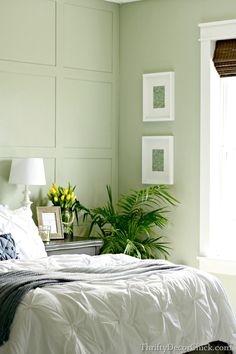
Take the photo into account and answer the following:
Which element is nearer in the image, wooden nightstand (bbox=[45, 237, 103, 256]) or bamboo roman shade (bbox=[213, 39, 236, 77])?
wooden nightstand (bbox=[45, 237, 103, 256])

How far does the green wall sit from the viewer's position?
6.50 metres

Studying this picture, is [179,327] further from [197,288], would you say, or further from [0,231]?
[0,231]

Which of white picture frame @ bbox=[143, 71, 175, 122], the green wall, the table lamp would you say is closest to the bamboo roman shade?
the green wall

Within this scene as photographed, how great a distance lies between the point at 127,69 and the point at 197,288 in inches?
122

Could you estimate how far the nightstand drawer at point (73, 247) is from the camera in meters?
5.86

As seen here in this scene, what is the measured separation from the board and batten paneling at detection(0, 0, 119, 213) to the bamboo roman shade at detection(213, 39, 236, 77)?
1.12 meters

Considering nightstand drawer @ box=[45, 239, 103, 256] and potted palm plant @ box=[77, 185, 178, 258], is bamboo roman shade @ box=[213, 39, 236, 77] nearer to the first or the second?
potted palm plant @ box=[77, 185, 178, 258]

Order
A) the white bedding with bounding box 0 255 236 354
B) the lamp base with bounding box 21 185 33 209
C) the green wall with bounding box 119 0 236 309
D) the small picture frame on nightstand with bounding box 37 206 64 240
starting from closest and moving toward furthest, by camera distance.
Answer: the white bedding with bounding box 0 255 236 354, the lamp base with bounding box 21 185 33 209, the small picture frame on nightstand with bounding box 37 206 64 240, the green wall with bounding box 119 0 236 309

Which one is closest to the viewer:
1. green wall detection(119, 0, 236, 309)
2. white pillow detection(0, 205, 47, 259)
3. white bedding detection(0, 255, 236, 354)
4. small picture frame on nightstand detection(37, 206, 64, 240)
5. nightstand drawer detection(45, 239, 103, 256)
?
white bedding detection(0, 255, 236, 354)

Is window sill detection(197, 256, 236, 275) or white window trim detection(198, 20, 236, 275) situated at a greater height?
white window trim detection(198, 20, 236, 275)

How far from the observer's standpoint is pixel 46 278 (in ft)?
13.3

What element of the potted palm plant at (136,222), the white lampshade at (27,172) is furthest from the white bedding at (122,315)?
the potted palm plant at (136,222)

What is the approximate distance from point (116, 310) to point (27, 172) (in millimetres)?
2308

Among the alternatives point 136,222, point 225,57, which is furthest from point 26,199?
point 225,57
